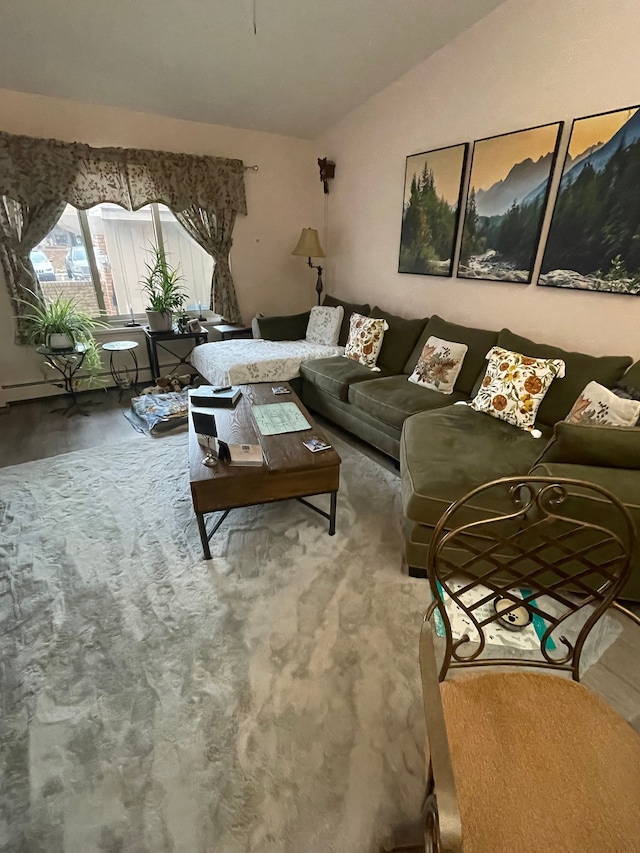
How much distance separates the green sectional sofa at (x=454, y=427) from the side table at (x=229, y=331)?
3.84 feet

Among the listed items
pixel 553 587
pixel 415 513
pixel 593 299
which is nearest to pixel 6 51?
pixel 415 513

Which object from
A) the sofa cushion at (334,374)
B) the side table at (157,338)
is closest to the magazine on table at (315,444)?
the sofa cushion at (334,374)

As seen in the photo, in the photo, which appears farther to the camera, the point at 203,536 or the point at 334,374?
the point at 334,374

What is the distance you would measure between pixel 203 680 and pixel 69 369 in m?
3.33

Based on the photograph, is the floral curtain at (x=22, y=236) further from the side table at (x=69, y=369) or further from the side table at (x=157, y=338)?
the side table at (x=157, y=338)

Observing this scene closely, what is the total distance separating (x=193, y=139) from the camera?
390 centimetres

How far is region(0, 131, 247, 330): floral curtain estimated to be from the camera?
330cm

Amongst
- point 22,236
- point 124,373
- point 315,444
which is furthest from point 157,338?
point 315,444

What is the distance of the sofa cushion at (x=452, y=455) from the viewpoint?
1769 millimetres

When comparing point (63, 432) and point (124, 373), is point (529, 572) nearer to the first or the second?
point (63, 432)

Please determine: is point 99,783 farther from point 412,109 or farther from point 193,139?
point 193,139

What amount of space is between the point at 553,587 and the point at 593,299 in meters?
2.10

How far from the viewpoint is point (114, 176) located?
3623 millimetres

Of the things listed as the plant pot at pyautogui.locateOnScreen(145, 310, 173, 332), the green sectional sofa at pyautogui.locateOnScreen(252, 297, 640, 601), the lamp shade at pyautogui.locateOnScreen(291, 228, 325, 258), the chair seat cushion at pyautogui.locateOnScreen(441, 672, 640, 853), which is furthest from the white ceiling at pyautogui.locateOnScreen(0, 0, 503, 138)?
the chair seat cushion at pyautogui.locateOnScreen(441, 672, 640, 853)
